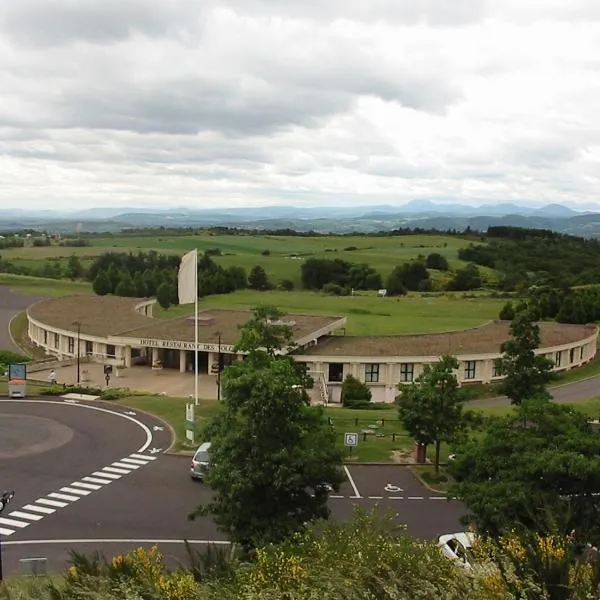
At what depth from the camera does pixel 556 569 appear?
41.4ft

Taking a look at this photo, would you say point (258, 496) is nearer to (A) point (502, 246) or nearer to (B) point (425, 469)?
(B) point (425, 469)

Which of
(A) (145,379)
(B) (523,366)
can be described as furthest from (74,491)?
(A) (145,379)

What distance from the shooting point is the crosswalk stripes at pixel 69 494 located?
24.0 metres

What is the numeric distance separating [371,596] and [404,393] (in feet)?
56.1

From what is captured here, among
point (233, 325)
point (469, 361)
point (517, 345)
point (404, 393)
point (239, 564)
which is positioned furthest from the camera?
point (233, 325)

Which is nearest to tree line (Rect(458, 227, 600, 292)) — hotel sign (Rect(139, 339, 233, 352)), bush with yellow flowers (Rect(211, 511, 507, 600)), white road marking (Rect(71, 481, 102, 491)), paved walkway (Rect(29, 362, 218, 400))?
hotel sign (Rect(139, 339, 233, 352))

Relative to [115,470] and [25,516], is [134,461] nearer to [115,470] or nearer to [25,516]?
[115,470]

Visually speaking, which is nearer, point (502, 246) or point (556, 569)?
point (556, 569)

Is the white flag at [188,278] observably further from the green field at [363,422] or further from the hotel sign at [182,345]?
the hotel sign at [182,345]

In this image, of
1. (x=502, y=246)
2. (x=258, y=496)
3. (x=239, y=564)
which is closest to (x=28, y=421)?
(x=258, y=496)

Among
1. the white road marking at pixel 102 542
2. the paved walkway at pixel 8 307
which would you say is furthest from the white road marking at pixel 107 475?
the paved walkway at pixel 8 307

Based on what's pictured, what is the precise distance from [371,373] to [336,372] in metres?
2.33

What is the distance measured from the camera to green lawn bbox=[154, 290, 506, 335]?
6844 centimetres

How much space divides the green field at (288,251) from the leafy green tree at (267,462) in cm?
9843
